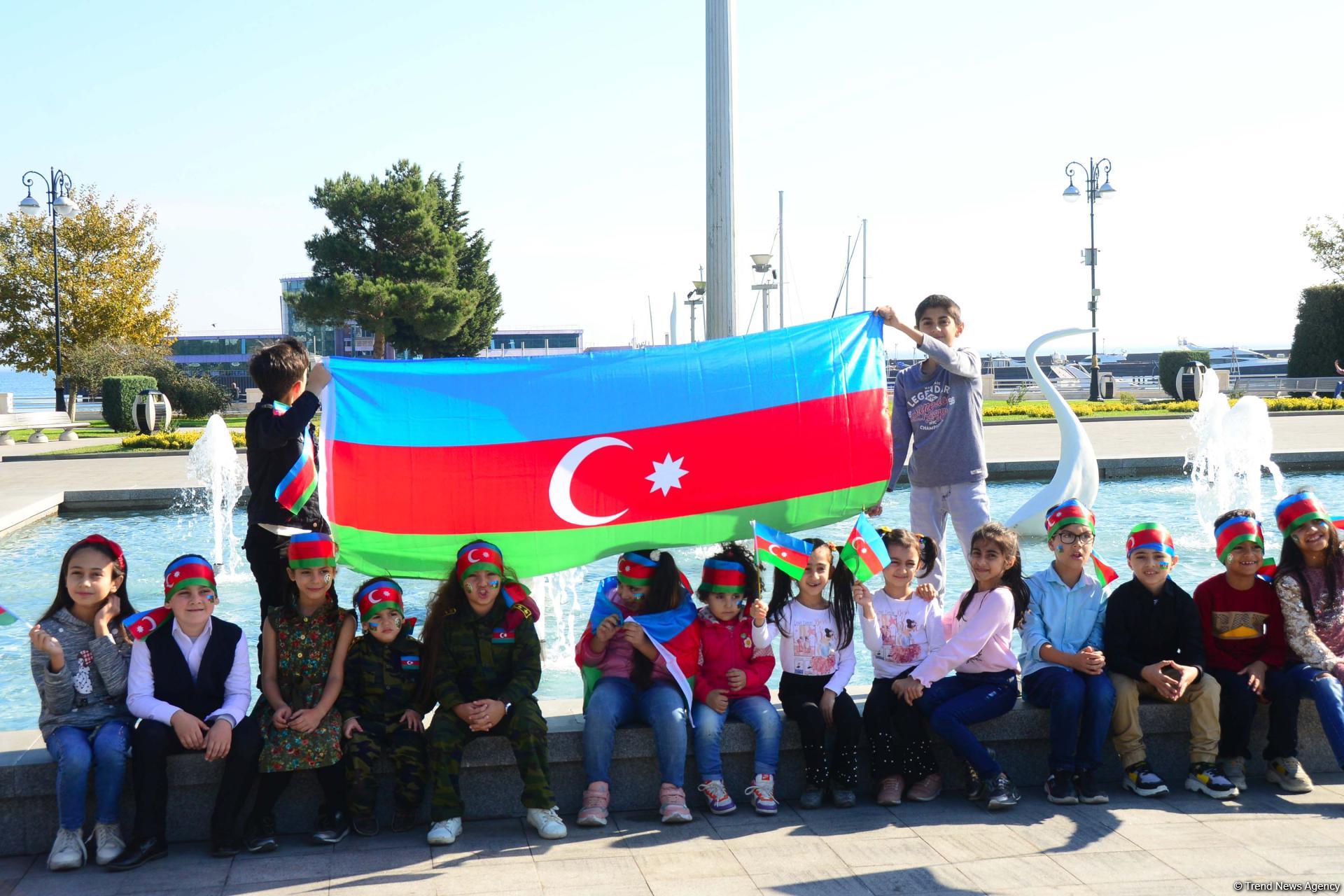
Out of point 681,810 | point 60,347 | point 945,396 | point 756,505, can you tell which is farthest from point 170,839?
point 60,347

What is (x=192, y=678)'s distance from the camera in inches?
178

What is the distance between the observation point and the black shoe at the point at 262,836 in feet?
14.2

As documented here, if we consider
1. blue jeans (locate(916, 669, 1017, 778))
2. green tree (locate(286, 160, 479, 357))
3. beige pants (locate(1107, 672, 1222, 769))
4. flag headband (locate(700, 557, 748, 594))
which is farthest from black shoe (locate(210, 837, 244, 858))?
green tree (locate(286, 160, 479, 357))

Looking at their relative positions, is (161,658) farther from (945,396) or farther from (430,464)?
(945,396)

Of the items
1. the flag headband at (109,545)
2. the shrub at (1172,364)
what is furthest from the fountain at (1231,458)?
the shrub at (1172,364)

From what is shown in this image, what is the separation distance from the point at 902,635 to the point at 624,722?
1218 mm

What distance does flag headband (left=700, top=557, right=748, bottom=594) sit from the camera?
4.93 m

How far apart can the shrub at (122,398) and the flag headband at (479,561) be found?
1084 inches

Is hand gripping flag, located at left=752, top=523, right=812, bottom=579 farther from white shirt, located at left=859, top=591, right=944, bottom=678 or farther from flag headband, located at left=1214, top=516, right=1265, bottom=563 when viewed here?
flag headband, located at left=1214, top=516, right=1265, bottom=563

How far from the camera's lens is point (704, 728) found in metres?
4.71

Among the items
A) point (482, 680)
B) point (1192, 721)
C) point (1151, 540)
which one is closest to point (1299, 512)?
point (1151, 540)

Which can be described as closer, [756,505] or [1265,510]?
[756,505]

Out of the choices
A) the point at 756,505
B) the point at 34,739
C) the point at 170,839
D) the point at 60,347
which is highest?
the point at 60,347

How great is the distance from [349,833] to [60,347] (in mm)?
38740
